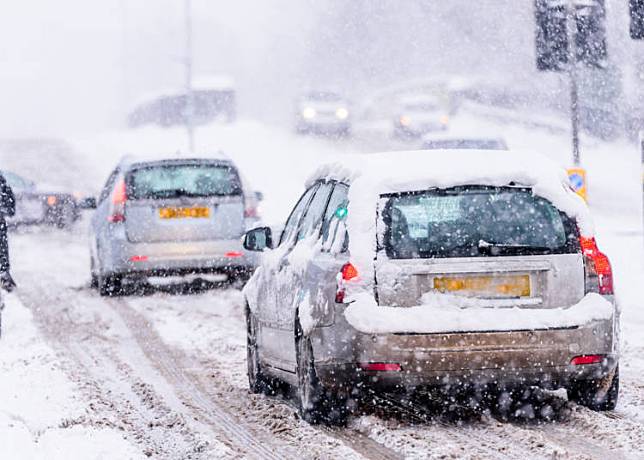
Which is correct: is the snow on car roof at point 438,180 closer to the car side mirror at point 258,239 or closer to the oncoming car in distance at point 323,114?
the car side mirror at point 258,239

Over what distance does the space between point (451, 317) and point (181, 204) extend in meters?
8.79

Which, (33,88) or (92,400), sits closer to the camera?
(92,400)

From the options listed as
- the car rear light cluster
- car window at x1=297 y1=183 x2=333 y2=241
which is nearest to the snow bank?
car window at x1=297 y1=183 x2=333 y2=241

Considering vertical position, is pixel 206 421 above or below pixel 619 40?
below

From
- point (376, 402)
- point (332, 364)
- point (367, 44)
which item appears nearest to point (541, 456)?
point (332, 364)

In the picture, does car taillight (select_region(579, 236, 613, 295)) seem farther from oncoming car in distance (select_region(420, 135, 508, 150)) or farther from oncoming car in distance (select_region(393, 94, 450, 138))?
oncoming car in distance (select_region(393, 94, 450, 138))

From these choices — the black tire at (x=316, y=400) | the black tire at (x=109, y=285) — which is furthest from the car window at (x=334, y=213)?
the black tire at (x=109, y=285)

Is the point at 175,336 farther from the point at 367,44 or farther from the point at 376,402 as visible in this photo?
the point at 367,44

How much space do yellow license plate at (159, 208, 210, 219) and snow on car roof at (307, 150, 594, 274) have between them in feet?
26.3

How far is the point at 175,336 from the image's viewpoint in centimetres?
1191

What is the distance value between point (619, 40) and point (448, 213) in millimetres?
44802

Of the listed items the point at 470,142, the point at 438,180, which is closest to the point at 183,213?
the point at 438,180

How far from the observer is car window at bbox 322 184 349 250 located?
7305 mm

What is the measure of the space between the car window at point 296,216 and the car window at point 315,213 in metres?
0.13
